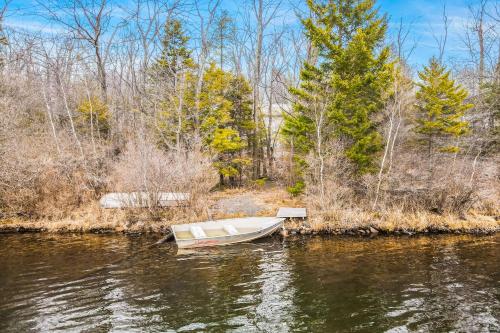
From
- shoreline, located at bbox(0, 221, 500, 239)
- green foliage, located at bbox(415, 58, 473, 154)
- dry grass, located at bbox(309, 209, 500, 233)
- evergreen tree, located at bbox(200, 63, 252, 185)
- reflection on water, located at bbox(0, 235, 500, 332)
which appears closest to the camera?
reflection on water, located at bbox(0, 235, 500, 332)

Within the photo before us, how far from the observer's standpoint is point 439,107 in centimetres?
2042

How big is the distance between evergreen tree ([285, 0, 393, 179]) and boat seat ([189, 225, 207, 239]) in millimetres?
7745

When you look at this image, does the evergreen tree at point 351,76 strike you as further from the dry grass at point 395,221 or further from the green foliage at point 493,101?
the green foliage at point 493,101

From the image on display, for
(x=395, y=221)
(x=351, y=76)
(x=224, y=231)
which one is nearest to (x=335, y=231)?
(x=395, y=221)

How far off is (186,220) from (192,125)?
8.75 metres

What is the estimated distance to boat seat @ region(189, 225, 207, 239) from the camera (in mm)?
12865

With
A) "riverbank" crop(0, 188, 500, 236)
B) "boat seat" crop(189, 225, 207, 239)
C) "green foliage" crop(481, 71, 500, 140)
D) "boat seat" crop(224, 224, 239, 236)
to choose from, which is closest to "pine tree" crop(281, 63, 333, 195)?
"riverbank" crop(0, 188, 500, 236)

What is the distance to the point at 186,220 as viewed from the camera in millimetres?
15734

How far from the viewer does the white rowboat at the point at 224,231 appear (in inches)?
507

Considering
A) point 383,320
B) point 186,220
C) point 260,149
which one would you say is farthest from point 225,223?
point 260,149

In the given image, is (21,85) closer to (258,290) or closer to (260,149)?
(260,149)

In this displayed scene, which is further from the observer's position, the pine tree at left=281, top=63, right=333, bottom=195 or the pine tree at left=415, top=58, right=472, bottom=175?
the pine tree at left=415, top=58, right=472, bottom=175

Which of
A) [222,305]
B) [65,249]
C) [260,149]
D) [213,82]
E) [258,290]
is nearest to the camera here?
[222,305]

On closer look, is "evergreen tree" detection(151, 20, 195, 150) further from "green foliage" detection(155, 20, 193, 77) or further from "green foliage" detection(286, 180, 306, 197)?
"green foliage" detection(286, 180, 306, 197)
